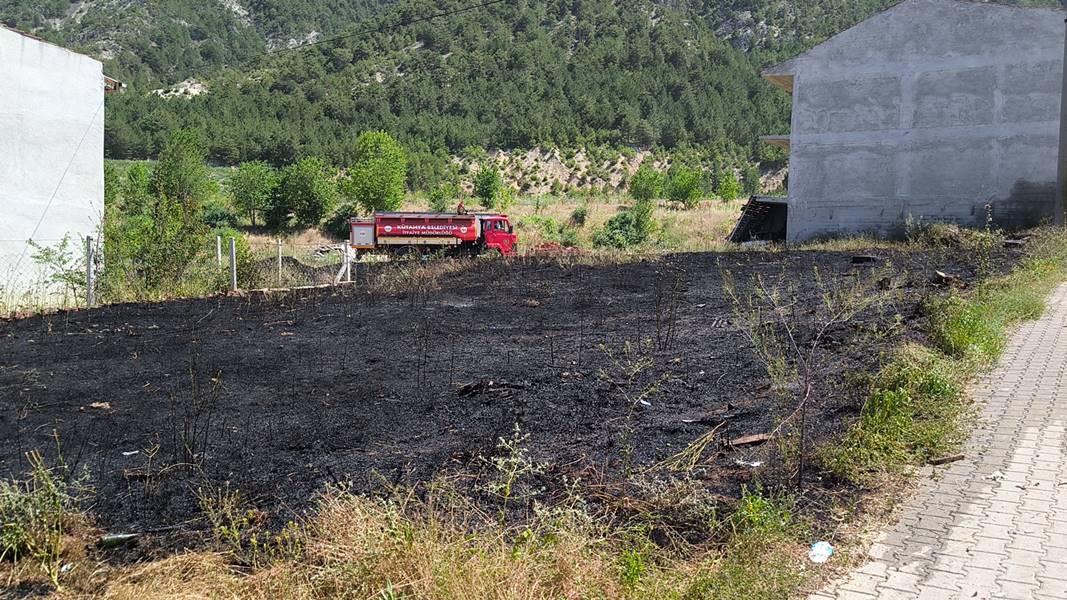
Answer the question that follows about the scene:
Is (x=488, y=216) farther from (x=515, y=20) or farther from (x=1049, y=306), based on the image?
(x=515, y=20)

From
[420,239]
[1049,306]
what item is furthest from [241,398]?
[420,239]

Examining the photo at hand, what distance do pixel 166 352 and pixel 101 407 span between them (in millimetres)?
2832

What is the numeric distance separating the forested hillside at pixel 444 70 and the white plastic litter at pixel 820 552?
9480 cm

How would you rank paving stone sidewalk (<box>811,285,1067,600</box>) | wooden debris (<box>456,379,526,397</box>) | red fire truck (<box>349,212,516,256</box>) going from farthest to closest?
1. red fire truck (<box>349,212,516,256</box>)
2. wooden debris (<box>456,379,526,397</box>)
3. paving stone sidewalk (<box>811,285,1067,600</box>)

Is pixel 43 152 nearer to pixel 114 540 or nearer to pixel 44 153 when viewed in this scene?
pixel 44 153

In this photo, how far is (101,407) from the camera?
22.5 ft

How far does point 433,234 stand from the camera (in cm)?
3344

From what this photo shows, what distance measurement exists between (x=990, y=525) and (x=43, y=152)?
62.7ft

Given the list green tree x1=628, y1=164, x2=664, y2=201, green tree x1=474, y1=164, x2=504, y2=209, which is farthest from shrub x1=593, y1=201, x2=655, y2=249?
green tree x1=474, y1=164, x2=504, y2=209

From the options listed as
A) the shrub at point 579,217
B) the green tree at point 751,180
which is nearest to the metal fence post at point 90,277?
the shrub at point 579,217

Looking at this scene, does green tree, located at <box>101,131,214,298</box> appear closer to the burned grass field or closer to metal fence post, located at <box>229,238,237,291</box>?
metal fence post, located at <box>229,238,237,291</box>

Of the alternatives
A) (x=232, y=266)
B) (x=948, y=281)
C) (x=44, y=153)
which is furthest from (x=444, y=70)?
(x=948, y=281)

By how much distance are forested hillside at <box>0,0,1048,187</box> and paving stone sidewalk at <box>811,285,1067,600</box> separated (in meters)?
93.3

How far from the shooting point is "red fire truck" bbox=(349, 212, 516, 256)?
109ft
